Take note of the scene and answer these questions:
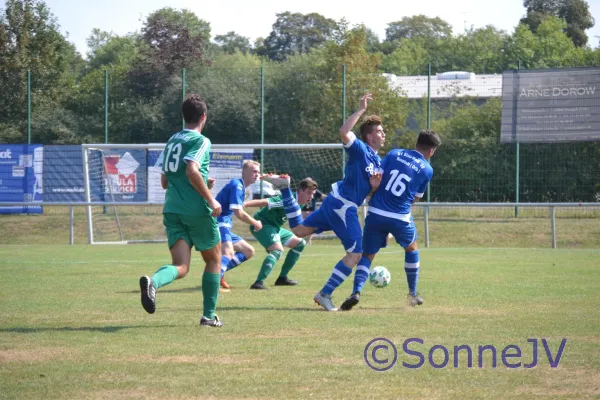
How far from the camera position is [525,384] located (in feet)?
18.1

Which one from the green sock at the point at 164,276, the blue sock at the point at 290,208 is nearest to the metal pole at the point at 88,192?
the blue sock at the point at 290,208

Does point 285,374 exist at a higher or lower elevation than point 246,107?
lower

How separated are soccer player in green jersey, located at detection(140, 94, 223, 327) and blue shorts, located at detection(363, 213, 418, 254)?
213 cm

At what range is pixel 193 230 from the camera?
7.88 m

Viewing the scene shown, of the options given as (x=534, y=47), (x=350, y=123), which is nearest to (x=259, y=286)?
(x=350, y=123)

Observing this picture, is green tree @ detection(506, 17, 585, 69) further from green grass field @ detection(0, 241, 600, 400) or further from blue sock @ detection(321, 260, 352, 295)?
blue sock @ detection(321, 260, 352, 295)

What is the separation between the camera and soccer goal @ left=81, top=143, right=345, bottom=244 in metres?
24.4

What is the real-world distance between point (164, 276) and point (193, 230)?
0.48 metres

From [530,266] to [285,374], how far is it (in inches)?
416

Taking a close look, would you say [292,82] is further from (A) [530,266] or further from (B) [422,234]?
(A) [530,266]

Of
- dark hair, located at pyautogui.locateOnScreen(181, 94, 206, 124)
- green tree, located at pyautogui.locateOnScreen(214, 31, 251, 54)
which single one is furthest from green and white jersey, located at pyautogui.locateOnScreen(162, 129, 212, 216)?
green tree, located at pyautogui.locateOnScreen(214, 31, 251, 54)

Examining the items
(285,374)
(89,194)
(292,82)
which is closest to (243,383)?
(285,374)

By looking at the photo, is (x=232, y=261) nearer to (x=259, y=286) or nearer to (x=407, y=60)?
(x=259, y=286)

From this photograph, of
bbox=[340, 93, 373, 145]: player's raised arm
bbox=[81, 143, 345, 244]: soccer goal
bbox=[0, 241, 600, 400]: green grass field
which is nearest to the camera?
bbox=[0, 241, 600, 400]: green grass field
